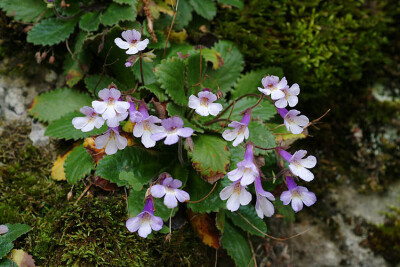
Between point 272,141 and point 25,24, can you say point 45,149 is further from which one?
point 272,141

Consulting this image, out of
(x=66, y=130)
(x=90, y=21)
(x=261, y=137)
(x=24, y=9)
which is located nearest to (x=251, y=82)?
(x=261, y=137)

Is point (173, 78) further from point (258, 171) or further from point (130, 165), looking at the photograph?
point (258, 171)

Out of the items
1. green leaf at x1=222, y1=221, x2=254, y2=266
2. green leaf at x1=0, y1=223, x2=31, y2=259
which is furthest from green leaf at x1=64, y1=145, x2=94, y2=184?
green leaf at x1=222, y1=221, x2=254, y2=266

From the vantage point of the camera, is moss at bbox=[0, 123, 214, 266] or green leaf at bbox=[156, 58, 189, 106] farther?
green leaf at bbox=[156, 58, 189, 106]

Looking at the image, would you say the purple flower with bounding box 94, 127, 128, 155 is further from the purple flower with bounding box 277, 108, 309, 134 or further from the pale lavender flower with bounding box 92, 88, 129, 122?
the purple flower with bounding box 277, 108, 309, 134

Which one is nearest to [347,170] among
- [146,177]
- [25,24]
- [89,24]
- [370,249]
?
[370,249]

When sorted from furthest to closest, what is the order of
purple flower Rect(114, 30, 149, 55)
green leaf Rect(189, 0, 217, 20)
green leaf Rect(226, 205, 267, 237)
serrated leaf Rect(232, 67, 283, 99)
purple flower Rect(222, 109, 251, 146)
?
green leaf Rect(189, 0, 217, 20) → serrated leaf Rect(232, 67, 283, 99) → green leaf Rect(226, 205, 267, 237) → purple flower Rect(114, 30, 149, 55) → purple flower Rect(222, 109, 251, 146)
